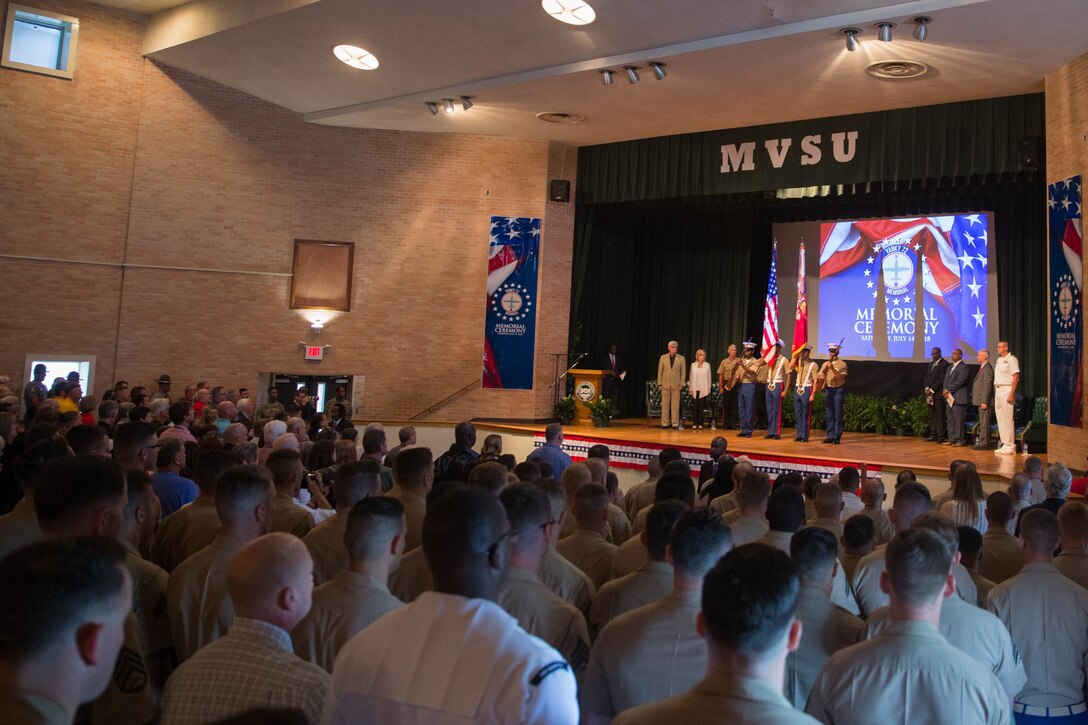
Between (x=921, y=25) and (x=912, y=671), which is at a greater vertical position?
(x=921, y=25)

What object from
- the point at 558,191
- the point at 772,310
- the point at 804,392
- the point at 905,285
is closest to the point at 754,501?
the point at 804,392

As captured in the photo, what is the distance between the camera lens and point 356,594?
2848 mm

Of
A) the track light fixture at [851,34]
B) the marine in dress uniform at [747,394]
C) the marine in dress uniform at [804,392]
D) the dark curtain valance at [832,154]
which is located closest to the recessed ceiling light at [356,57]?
the dark curtain valance at [832,154]

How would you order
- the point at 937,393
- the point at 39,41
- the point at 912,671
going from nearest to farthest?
the point at 912,671, the point at 39,41, the point at 937,393

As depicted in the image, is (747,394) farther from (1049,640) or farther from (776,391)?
(1049,640)

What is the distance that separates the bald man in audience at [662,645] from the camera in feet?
8.41

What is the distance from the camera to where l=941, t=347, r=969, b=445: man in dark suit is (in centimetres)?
1405

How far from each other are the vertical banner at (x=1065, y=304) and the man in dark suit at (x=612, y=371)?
23.8 ft

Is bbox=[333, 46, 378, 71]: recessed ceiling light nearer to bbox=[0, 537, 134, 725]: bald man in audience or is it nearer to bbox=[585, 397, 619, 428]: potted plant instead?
bbox=[585, 397, 619, 428]: potted plant

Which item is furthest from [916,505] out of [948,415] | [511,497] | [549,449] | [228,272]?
[228,272]

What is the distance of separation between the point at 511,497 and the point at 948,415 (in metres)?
13.2

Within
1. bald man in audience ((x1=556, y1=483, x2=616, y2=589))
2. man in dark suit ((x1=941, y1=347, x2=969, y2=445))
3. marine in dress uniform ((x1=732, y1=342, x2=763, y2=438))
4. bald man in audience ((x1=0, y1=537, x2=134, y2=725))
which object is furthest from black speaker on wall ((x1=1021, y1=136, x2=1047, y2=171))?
bald man in audience ((x1=0, y1=537, x2=134, y2=725))

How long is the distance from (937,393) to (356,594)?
13.8m

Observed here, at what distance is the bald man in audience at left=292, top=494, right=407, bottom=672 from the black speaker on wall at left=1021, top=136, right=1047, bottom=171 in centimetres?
1181
